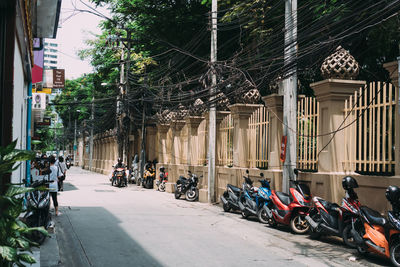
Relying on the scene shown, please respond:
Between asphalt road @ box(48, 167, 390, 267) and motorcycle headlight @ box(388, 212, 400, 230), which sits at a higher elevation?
motorcycle headlight @ box(388, 212, 400, 230)

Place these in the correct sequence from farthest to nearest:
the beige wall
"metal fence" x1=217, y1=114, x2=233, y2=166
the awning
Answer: "metal fence" x1=217, y1=114, x2=233, y2=166 < the awning < the beige wall

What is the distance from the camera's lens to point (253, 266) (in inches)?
257

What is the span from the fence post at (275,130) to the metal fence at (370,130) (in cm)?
274

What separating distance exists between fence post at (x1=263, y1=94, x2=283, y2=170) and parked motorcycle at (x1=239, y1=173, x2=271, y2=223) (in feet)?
1.97

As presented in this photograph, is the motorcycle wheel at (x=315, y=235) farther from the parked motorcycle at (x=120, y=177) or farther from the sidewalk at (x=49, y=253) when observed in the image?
the parked motorcycle at (x=120, y=177)

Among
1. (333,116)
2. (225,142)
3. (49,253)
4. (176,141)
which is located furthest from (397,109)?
(176,141)

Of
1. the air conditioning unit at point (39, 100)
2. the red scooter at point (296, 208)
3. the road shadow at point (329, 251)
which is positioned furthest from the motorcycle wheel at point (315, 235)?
the air conditioning unit at point (39, 100)

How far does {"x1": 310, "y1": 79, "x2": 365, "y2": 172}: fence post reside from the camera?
920 cm

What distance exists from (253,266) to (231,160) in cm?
881

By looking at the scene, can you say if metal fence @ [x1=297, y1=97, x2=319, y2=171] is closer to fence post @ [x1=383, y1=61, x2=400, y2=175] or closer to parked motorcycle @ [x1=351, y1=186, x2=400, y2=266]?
fence post @ [x1=383, y1=61, x2=400, y2=175]

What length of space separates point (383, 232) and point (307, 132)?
14.5ft

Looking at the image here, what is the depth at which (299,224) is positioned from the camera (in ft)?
31.1

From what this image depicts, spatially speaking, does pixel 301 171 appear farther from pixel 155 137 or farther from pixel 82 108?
pixel 82 108

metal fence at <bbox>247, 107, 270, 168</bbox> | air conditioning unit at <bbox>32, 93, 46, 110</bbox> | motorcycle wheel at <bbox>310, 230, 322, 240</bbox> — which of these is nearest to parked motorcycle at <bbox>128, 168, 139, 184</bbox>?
air conditioning unit at <bbox>32, 93, 46, 110</bbox>
